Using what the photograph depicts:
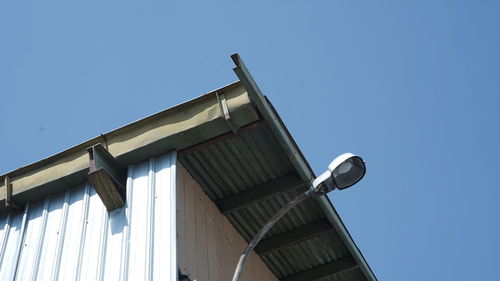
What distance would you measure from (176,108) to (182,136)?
509 millimetres

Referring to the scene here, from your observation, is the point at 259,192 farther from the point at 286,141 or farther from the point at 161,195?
the point at 161,195

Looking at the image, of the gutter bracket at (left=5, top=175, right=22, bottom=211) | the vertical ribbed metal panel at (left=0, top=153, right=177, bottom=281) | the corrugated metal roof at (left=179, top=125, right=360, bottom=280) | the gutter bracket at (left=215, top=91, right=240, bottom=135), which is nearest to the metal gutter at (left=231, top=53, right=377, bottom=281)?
the corrugated metal roof at (left=179, top=125, right=360, bottom=280)

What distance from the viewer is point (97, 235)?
1089cm

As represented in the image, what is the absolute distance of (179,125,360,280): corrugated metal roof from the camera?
1169 centimetres

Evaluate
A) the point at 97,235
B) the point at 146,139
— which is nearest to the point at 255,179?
the point at 146,139

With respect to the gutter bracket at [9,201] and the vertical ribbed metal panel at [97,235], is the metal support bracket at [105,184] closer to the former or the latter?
the vertical ribbed metal panel at [97,235]

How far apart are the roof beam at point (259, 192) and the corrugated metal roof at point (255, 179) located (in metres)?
0.07

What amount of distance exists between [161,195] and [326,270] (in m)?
4.92

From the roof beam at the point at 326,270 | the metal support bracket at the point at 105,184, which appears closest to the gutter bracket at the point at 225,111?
the metal support bracket at the point at 105,184

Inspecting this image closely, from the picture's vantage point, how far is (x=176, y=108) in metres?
11.6

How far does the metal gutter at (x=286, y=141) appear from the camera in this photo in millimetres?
10656

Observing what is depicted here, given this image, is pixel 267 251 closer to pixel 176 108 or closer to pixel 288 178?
pixel 288 178

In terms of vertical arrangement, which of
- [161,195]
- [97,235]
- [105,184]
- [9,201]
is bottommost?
[97,235]

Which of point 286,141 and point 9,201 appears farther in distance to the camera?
point 9,201
